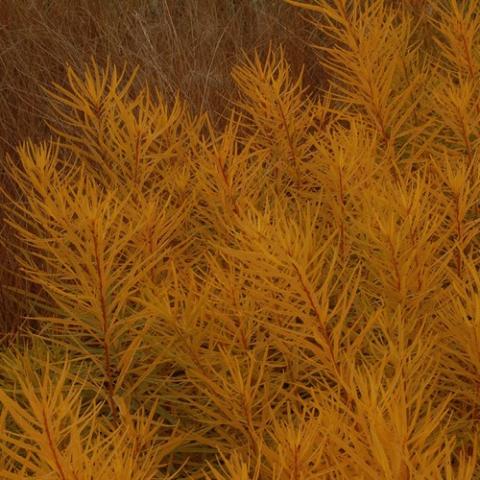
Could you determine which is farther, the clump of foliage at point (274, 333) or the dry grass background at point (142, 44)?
the dry grass background at point (142, 44)

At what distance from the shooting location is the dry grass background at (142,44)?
5.78 feet

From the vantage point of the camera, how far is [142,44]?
6.10ft

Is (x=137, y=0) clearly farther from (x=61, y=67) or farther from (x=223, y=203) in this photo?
(x=223, y=203)

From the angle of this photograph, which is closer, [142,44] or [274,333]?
[274,333]

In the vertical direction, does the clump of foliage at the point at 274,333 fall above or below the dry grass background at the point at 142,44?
above

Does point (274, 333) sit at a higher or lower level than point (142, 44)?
higher

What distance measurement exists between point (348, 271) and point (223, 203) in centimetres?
14

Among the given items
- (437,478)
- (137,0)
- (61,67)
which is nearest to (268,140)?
(437,478)

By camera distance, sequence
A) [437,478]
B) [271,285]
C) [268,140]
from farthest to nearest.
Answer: [268,140], [271,285], [437,478]

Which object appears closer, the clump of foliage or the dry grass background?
the clump of foliage

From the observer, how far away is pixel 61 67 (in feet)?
6.54

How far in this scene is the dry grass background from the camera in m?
1.76

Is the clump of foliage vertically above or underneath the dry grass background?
above

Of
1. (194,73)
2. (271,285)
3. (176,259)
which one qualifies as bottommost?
(194,73)
